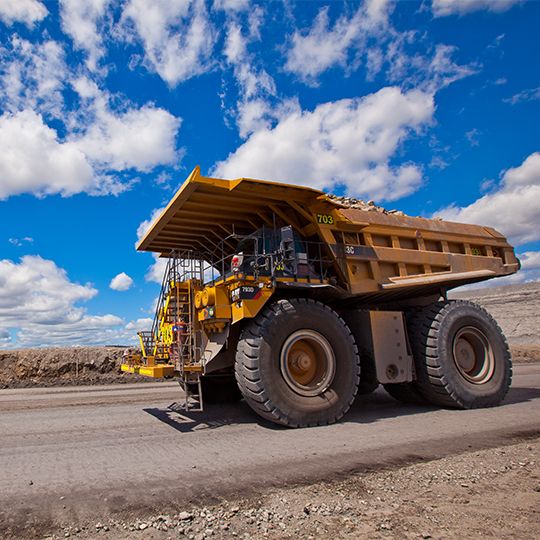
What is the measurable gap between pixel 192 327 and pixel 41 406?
13.7 ft

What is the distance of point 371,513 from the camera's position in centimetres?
327

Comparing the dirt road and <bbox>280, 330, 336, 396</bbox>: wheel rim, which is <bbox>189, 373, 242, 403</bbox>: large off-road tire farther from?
<bbox>280, 330, 336, 396</bbox>: wheel rim

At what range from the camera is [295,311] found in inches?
263

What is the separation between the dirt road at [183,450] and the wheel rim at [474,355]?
686mm

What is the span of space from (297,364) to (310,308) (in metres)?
0.85

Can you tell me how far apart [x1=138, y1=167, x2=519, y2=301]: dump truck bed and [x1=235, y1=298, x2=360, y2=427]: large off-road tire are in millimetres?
1105

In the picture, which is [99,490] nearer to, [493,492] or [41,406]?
[493,492]

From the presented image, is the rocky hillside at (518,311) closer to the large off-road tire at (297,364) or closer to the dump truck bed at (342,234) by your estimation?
the dump truck bed at (342,234)

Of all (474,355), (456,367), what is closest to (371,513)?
(456,367)

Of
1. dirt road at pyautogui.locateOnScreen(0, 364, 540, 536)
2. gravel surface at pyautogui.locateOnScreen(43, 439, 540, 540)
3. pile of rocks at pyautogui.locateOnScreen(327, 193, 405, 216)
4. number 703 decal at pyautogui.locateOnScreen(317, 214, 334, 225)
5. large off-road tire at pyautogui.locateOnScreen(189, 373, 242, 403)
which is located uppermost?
pile of rocks at pyautogui.locateOnScreen(327, 193, 405, 216)

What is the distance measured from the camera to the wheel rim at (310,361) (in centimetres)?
666

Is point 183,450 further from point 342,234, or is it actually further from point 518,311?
point 518,311

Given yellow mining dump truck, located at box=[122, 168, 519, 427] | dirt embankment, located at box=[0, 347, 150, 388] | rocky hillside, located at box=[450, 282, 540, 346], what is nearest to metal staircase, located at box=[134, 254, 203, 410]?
yellow mining dump truck, located at box=[122, 168, 519, 427]

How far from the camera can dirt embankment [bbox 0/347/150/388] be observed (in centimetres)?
1786
